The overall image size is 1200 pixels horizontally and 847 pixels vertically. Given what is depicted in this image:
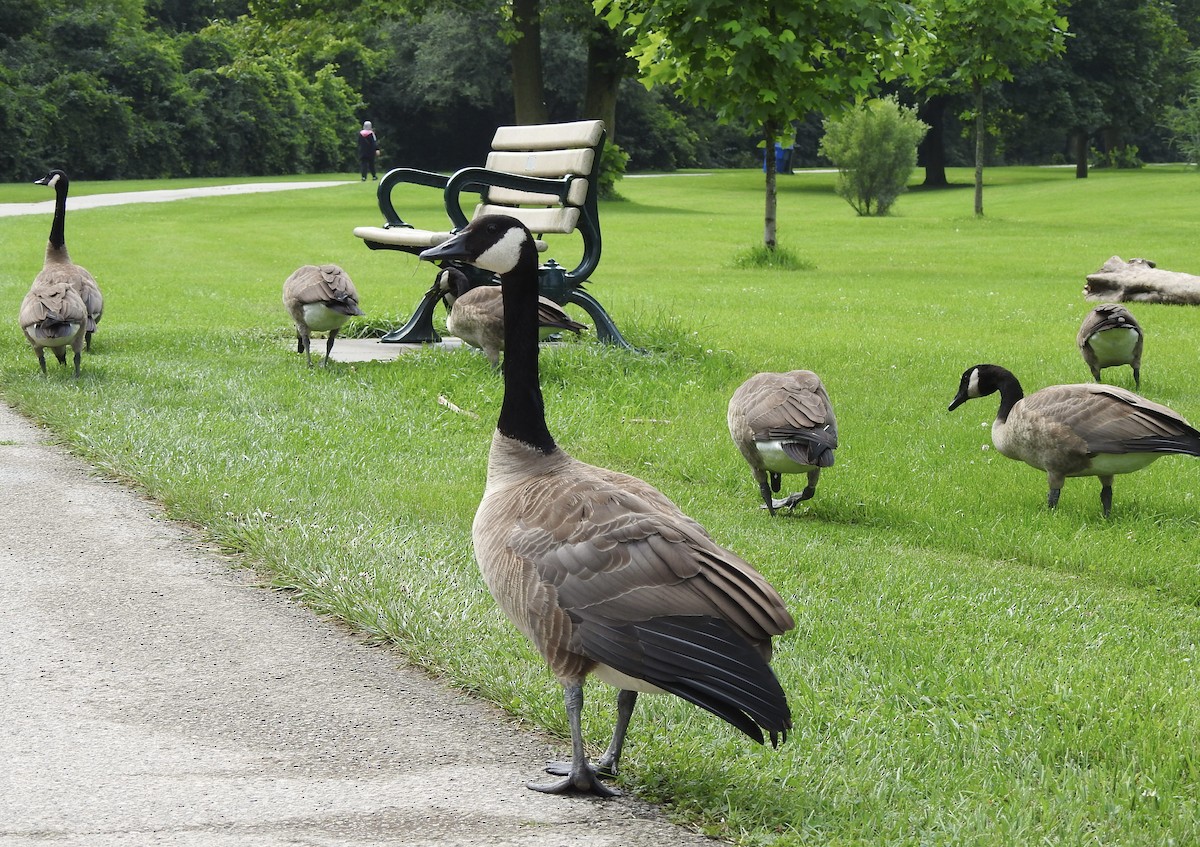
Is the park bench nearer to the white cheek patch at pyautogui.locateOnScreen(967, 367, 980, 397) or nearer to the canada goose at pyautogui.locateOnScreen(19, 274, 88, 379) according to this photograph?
the canada goose at pyautogui.locateOnScreen(19, 274, 88, 379)

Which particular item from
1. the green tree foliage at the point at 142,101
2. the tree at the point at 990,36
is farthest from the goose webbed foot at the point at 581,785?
the green tree foliage at the point at 142,101

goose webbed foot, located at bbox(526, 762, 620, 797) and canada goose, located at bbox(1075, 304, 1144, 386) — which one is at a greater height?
canada goose, located at bbox(1075, 304, 1144, 386)

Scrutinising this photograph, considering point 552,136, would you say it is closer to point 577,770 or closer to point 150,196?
point 577,770

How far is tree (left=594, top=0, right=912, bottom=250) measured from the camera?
1239 cm

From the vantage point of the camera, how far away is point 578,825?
9.82ft

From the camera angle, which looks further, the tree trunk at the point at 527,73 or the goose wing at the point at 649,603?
the tree trunk at the point at 527,73

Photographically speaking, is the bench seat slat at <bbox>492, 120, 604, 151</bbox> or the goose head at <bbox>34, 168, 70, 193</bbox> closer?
the bench seat slat at <bbox>492, 120, 604, 151</bbox>

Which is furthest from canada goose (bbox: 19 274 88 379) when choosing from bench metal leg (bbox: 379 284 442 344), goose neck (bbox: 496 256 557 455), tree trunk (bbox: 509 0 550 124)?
tree trunk (bbox: 509 0 550 124)

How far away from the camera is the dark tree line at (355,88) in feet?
132

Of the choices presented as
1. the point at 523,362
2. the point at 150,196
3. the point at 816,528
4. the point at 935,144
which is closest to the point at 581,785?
the point at 523,362

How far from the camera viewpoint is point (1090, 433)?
6012 millimetres

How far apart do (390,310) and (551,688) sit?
390 inches

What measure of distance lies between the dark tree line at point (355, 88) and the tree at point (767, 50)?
14.5 m

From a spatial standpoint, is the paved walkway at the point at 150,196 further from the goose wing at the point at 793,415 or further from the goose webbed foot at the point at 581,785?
the goose webbed foot at the point at 581,785
